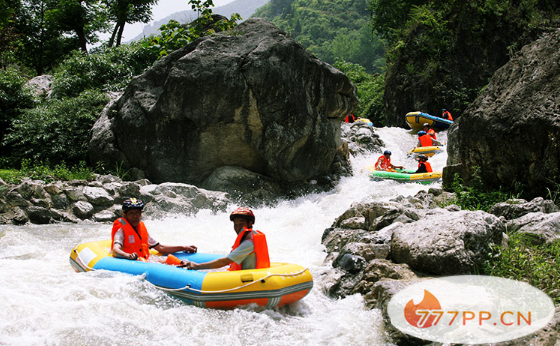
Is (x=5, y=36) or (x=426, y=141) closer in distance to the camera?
(x=426, y=141)

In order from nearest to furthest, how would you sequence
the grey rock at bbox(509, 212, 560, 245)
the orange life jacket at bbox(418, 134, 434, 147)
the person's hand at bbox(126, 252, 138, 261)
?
the grey rock at bbox(509, 212, 560, 245) → the person's hand at bbox(126, 252, 138, 261) → the orange life jacket at bbox(418, 134, 434, 147)

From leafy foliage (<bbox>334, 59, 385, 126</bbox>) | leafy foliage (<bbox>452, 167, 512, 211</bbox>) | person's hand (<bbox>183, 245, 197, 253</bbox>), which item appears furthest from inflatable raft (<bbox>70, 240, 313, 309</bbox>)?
leafy foliage (<bbox>334, 59, 385, 126</bbox>)

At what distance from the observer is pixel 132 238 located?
234 inches

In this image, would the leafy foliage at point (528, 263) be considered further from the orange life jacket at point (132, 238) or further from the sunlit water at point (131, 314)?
the orange life jacket at point (132, 238)

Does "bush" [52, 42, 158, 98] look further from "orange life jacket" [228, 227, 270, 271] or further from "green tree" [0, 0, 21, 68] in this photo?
"orange life jacket" [228, 227, 270, 271]

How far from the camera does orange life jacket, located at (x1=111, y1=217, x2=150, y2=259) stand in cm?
591

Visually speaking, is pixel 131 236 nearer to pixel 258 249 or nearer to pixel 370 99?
pixel 258 249

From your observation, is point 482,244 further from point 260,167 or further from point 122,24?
point 122,24

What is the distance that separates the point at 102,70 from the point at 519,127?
527 inches

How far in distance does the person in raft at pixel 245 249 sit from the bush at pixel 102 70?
11310mm

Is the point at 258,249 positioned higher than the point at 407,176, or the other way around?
the point at 258,249

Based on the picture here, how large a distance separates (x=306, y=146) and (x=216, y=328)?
861cm

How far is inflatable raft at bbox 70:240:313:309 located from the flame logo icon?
1.22 metres

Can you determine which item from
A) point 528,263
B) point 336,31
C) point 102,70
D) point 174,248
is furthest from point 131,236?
point 336,31
